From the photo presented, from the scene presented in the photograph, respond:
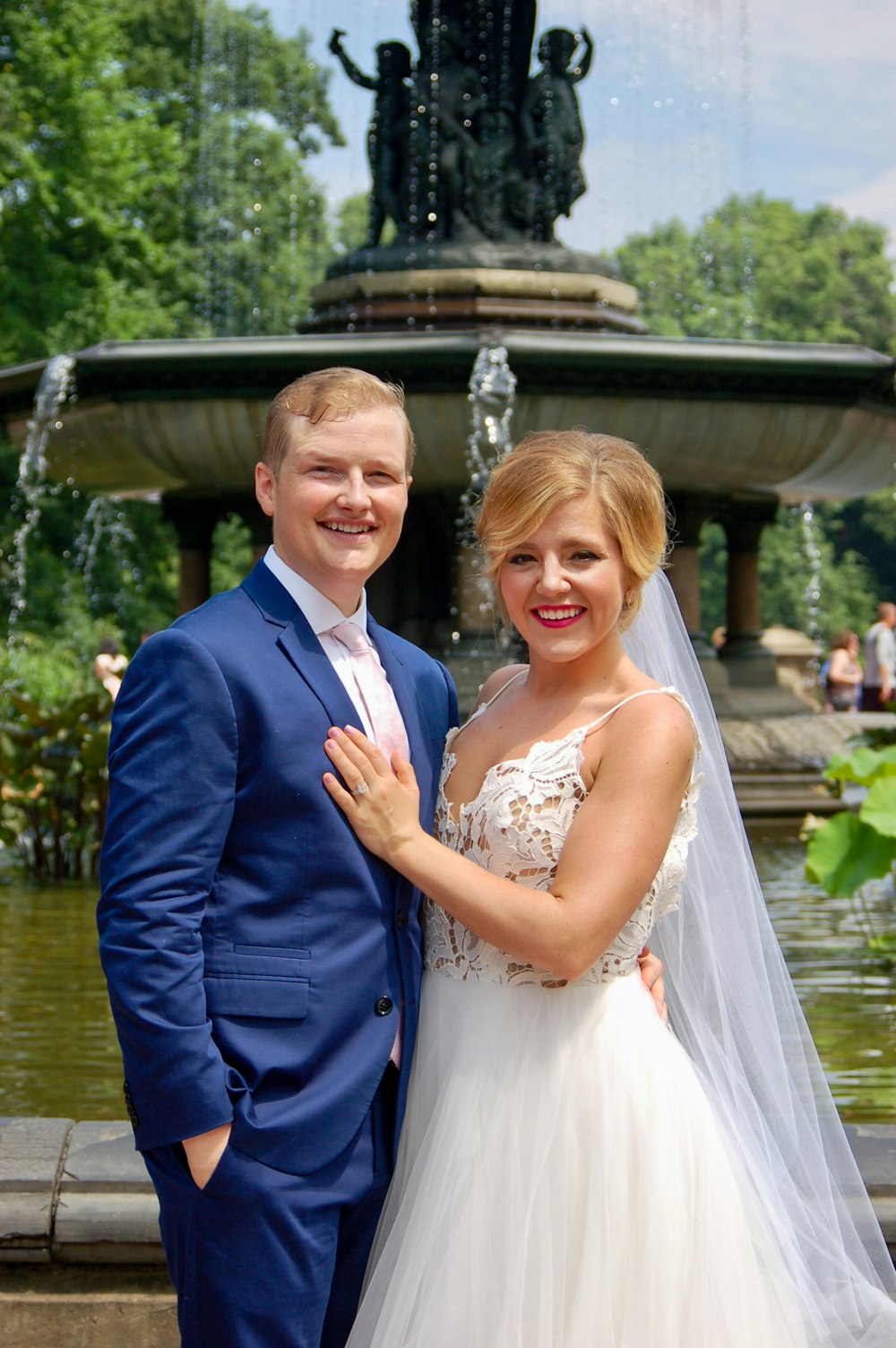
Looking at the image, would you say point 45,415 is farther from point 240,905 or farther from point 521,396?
point 240,905

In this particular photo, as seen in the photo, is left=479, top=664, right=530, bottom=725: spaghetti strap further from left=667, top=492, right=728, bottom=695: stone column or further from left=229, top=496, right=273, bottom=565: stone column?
left=667, top=492, right=728, bottom=695: stone column

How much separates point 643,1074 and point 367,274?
8172 mm

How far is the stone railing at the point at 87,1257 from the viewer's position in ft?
9.70

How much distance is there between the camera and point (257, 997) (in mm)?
2242

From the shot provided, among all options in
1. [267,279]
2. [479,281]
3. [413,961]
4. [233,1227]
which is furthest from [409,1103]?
[267,279]

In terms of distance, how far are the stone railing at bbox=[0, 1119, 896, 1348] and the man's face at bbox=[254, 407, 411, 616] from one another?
1280mm

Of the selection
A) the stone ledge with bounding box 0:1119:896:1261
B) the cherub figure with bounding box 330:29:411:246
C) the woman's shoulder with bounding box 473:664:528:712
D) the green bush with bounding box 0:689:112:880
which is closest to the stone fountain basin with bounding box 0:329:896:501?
the green bush with bounding box 0:689:112:880

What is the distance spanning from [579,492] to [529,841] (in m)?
0.51

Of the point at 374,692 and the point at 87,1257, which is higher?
the point at 374,692

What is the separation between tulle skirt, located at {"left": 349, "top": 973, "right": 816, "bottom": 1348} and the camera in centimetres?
232

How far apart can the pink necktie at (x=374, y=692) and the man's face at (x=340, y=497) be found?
73 millimetres

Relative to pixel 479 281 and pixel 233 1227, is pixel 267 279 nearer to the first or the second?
pixel 479 281

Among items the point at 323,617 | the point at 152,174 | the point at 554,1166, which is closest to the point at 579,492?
the point at 323,617

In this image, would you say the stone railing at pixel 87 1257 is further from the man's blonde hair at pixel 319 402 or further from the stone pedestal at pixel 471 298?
the stone pedestal at pixel 471 298
